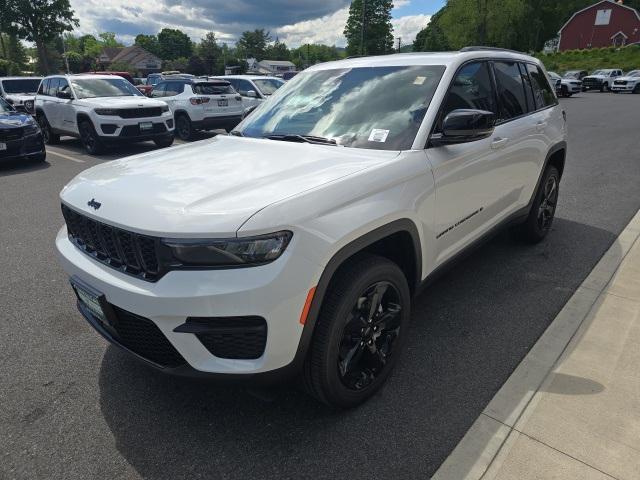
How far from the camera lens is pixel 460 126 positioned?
2.63m

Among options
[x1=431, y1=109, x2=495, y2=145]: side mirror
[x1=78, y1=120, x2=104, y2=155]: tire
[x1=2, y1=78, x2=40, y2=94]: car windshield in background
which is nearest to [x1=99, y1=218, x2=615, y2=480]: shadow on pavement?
[x1=431, y1=109, x2=495, y2=145]: side mirror

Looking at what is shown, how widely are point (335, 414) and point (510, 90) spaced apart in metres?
2.98

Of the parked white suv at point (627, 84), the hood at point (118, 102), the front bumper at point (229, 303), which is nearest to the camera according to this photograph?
the front bumper at point (229, 303)

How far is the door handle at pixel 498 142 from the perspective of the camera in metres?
3.35

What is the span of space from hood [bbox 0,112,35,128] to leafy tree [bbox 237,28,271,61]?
12430cm

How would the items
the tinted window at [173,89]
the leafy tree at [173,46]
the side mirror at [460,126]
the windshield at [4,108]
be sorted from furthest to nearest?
the leafy tree at [173,46], the tinted window at [173,89], the windshield at [4,108], the side mirror at [460,126]

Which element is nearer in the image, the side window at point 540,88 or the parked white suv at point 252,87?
the side window at point 540,88

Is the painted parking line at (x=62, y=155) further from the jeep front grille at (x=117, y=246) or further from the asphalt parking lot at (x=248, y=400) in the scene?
the jeep front grille at (x=117, y=246)

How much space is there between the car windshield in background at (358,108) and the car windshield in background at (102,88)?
9030 millimetres

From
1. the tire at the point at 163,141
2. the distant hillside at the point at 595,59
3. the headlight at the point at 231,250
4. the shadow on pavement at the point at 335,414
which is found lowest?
the shadow on pavement at the point at 335,414

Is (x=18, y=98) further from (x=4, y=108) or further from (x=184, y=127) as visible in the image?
(x=184, y=127)

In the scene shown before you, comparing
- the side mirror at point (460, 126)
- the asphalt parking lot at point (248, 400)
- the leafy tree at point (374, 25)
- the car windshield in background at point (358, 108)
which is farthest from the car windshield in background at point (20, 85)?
the leafy tree at point (374, 25)

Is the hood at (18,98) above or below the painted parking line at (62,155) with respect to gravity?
above

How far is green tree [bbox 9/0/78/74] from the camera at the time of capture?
37.6m
